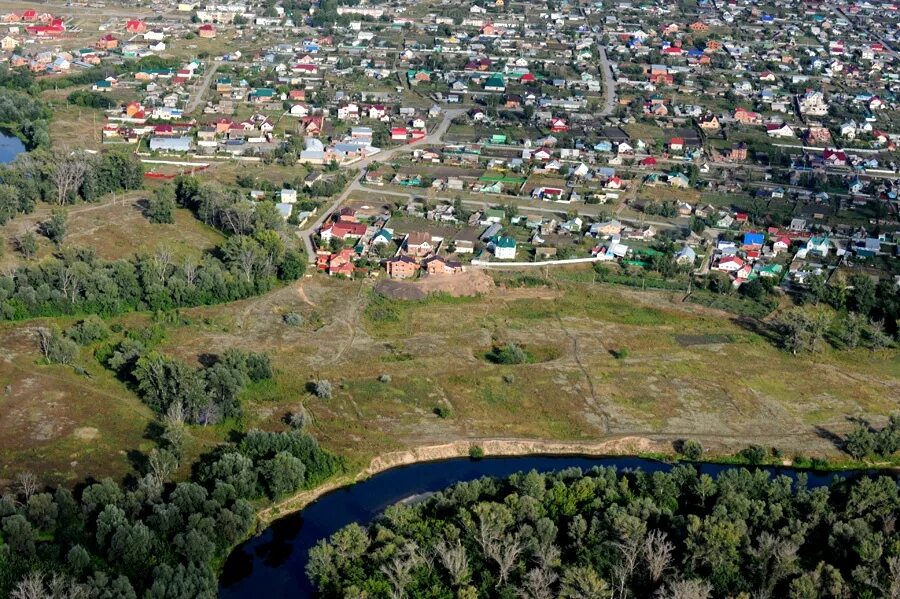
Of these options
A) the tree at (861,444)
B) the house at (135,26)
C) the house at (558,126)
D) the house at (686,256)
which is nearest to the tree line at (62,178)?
the house at (558,126)

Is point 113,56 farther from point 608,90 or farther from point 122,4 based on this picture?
point 608,90

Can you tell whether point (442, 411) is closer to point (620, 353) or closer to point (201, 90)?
point (620, 353)

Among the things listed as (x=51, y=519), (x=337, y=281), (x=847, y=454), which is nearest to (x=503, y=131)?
(x=337, y=281)

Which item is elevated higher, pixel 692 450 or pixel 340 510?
pixel 692 450

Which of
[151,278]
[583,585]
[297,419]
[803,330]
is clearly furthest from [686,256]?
[583,585]

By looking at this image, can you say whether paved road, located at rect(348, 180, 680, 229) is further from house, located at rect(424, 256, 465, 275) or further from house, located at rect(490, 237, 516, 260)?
house, located at rect(424, 256, 465, 275)

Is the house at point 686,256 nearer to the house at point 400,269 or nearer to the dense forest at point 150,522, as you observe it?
the house at point 400,269
